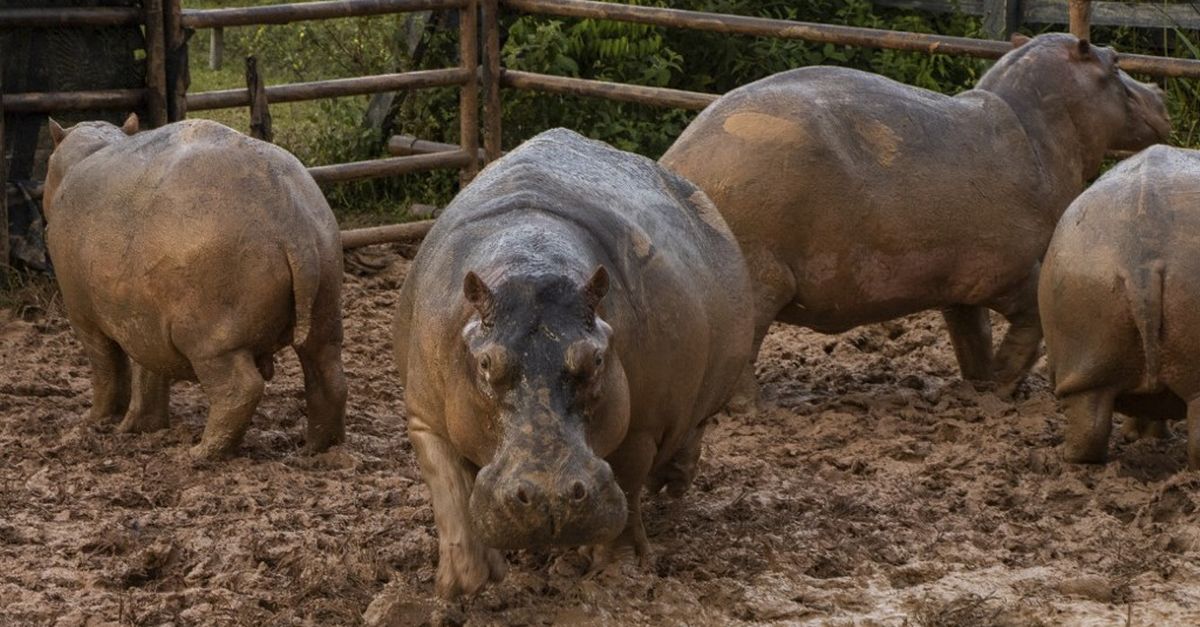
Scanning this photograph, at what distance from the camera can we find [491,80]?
959cm

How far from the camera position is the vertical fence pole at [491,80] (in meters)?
9.52

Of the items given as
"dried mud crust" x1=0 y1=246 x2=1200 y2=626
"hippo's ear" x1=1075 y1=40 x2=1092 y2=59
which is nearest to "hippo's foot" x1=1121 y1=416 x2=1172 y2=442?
"dried mud crust" x1=0 y1=246 x2=1200 y2=626

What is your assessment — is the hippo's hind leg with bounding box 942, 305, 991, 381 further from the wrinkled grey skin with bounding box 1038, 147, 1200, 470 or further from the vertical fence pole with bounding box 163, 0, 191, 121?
the vertical fence pole with bounding box 163, 0, 191, 121

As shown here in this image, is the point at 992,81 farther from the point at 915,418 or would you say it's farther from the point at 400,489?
the point at 400,489

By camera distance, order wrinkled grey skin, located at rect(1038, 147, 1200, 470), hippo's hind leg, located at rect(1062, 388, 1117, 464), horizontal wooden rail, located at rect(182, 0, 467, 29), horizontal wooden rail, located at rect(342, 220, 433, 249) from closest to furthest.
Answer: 1. wrinkled grey skin, located at rect(1038, 147, 1200, 470)
2. hippo's hind leg, located at rect(1062, 388, 1117, 464)
3. horizontal wooden rail, located at rect(182, 0, 467, 29)
4. horizontal wooden rail, located at rect(342, 220, 433, 249)

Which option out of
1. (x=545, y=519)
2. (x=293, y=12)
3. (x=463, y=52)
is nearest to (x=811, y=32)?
(x=463, y=52)

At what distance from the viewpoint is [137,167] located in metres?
6.05

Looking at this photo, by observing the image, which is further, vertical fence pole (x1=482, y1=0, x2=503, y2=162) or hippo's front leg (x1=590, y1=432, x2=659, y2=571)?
vertical fence pole (x1=482, y1=0, x2=503, y2=162)

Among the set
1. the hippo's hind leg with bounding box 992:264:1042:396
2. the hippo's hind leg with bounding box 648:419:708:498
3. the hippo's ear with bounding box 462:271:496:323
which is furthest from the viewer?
the hippo's hind leg with bounding box 992:264:1042:396

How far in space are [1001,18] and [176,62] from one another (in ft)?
12.3

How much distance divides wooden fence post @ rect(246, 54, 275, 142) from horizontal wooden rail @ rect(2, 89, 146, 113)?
486mm

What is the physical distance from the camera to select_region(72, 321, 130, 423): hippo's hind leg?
6.44 m

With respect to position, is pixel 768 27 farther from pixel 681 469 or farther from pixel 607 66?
pixel 681 469

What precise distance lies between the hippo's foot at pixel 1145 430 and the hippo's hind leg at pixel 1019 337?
0.65m
